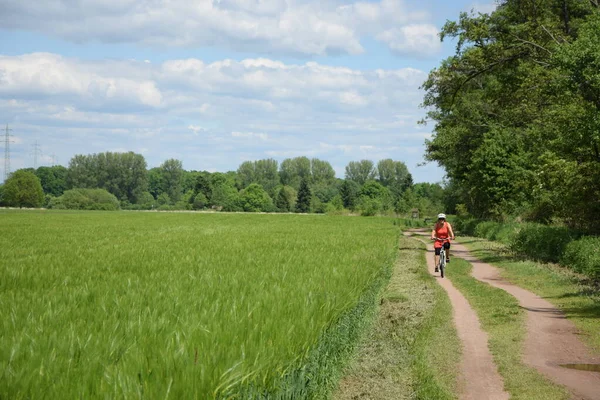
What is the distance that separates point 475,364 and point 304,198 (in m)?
136

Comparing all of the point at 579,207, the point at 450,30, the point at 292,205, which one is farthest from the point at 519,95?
the point at 292,205

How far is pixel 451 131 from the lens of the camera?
46.1 m

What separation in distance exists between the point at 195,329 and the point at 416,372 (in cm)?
429

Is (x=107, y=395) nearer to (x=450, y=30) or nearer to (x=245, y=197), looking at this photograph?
(x=450, y=30)

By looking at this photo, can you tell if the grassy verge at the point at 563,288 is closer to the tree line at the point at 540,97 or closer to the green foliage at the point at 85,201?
the tree line at the point at 540,97

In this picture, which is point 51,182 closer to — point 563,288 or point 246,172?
point 246,172

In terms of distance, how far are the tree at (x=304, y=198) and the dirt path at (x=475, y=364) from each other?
130 meters

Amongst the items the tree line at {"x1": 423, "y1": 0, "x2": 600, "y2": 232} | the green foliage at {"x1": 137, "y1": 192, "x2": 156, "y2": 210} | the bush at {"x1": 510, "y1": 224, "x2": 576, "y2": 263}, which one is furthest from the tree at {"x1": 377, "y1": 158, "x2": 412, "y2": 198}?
the bush at {"x1": 510, "y1": 224, "x2": 576, "y2": 263}

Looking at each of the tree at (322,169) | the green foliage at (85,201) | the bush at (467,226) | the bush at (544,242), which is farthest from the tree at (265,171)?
the bush at (544,242)

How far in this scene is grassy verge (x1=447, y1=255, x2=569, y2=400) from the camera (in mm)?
8109

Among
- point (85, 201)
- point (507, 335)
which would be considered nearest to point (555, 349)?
point (507, 335)

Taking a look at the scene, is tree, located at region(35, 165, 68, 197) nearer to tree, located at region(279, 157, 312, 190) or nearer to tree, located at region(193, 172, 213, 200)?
tree, located at region(193, 172, 213, 200)

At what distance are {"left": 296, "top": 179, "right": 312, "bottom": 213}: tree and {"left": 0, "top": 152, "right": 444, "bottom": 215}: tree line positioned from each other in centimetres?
23

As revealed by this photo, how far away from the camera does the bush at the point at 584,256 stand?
1847 cm
